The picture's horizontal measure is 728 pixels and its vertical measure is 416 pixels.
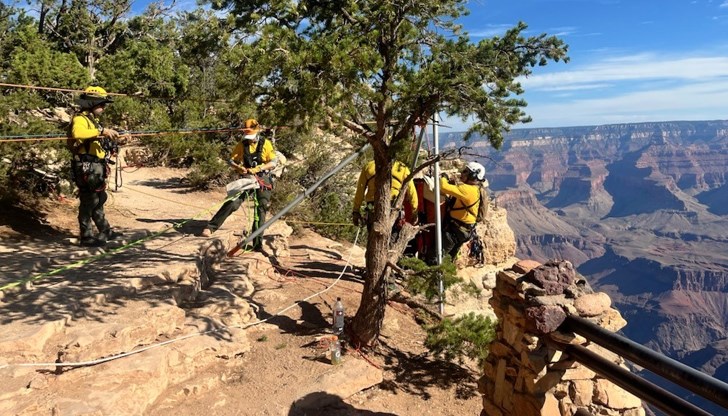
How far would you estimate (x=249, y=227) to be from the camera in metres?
10.1

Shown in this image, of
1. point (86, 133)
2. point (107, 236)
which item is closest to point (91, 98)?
point (86, 133)

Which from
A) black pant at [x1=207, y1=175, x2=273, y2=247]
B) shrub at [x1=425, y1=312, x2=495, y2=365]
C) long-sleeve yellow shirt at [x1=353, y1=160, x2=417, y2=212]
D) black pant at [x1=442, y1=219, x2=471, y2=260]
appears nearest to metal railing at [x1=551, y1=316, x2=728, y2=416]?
shrub at [x1=425, y1=312, x2=495, y2=365]

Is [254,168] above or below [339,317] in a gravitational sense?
above

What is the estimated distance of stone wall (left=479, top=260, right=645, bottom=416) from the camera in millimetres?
4066

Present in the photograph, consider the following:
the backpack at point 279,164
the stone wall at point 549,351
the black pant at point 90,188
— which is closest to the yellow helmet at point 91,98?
the black pant at point 90,188

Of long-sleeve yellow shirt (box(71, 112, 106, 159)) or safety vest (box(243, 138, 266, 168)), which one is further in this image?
safety vest (box(243, 138, 266, 168))

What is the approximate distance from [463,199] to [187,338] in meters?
4.97

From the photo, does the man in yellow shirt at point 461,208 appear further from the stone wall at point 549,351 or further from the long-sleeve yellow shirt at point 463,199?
the stone wall at point 549,351

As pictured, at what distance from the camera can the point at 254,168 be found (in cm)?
895

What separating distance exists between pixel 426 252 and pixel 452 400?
11.7ft

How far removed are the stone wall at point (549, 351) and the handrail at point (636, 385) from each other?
0.13m

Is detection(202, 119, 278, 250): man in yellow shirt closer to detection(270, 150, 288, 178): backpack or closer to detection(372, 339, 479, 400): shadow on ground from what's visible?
detection(270, 150, 288, 178): backpack

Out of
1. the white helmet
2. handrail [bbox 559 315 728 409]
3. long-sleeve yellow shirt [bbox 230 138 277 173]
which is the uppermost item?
long-sleeve yellow shirt [bbox 230 138 277 173]

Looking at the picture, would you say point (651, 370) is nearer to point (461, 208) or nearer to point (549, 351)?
point (549, 351)
